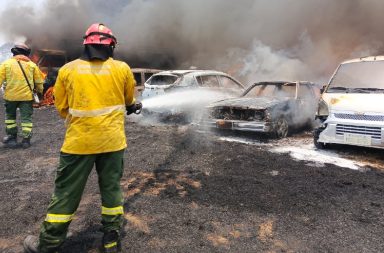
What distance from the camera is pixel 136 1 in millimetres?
18188

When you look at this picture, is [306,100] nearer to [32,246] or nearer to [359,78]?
[359,78]

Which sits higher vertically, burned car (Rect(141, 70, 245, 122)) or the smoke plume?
the smoke plume

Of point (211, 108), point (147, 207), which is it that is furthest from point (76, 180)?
point (211, 108)

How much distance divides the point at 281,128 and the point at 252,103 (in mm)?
773

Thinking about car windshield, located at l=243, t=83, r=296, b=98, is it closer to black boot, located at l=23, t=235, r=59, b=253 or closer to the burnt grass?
the burnt grass

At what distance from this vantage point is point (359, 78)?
6352mm

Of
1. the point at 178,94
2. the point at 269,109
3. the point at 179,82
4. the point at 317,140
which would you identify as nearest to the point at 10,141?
the point at 178,94

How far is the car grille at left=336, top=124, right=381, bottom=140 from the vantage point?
5.39 metres

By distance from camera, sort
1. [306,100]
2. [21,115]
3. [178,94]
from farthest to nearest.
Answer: [178,94], [306,100], [21,115]

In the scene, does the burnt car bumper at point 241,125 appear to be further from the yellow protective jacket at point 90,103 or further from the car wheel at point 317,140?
the yellow protective jacket at point 90,103

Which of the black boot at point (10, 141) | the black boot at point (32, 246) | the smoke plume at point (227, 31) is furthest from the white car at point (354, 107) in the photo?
the smoke plume at point (227, 31)

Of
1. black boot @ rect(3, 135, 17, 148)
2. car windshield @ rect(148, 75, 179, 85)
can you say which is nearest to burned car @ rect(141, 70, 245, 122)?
car windshield @ rect(148, 75, 179, 85)

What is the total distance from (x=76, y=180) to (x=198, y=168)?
2.51 m

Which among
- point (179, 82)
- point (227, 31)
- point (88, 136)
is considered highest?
point (227, 31)
